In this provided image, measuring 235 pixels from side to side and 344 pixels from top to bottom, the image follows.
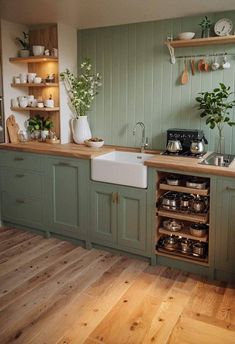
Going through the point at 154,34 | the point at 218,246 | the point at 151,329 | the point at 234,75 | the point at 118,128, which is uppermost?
the point at 154,34

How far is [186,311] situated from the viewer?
2424mm

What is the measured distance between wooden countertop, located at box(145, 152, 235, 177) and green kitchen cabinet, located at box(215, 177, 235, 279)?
66 mm

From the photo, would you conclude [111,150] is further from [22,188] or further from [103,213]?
[22,188]

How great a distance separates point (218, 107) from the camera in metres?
3.07

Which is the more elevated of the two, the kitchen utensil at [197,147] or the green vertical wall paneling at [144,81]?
the green vertical wall paneling at [144,81]

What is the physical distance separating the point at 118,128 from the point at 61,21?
119 centimetres

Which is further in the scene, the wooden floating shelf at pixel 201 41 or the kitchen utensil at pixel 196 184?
the wooden floating shelf at pixel 201 41

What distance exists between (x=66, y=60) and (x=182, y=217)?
2.04m

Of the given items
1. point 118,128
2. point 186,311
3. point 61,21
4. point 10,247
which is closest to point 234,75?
point 118,128

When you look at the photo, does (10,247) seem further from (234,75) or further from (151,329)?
(234,75)

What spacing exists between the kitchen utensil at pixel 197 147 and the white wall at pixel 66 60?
1.43 meters

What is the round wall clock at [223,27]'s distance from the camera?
3.00 m

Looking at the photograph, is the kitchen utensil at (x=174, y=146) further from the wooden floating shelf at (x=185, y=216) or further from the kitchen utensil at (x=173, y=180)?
the wooden floating shelf at (x=185, y=216)

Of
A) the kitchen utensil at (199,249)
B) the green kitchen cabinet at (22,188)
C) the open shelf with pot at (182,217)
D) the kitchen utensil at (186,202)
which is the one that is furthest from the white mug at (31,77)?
the kitchen utensil at (199,249)
